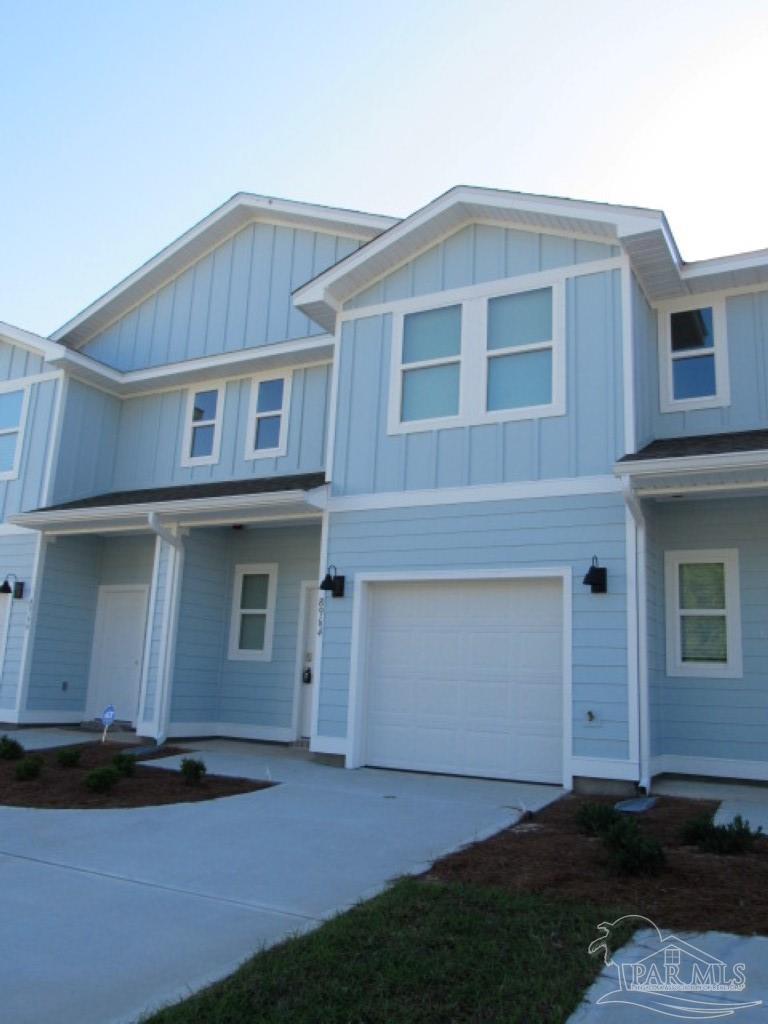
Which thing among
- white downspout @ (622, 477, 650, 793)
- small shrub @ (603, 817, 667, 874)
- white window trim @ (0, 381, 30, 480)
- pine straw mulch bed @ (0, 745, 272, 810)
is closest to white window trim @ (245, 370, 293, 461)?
white window trim @ (0, 381, 30, 480)

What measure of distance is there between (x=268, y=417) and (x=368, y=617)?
4.29 meters

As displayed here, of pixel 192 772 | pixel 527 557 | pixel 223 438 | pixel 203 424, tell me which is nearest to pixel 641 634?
pixel 527 557

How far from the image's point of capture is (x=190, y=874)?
5.34 metres

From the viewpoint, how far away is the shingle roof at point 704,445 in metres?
8.10

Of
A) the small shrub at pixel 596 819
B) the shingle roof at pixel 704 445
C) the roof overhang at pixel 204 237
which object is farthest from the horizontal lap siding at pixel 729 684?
the roof overhang at pixel 204 237

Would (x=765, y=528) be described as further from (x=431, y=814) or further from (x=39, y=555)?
(x=39, y=555)

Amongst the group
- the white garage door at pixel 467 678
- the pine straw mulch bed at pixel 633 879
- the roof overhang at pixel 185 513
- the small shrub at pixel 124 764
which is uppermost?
the roof overhang at pixel 185 513

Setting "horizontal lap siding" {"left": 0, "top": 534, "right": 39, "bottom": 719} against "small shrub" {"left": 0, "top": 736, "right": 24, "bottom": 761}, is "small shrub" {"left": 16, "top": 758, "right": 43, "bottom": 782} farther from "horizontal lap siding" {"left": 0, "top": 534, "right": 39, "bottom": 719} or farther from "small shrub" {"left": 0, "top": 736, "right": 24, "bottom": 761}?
"horizontal lap siding" {"left": 0, "top": 534, "right": 39, "bottom": 719}

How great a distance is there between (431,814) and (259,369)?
26.1ft

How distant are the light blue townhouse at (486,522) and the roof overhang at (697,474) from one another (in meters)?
0.03

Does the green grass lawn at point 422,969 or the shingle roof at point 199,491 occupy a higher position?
the shingle roof at point 199,491

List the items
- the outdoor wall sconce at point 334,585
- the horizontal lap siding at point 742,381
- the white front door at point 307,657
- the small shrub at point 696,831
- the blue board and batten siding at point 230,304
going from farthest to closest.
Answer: the blue board and batten siding at point 230,304 → the white front door at point 307,657 → the outdoor wall sconce at point 334,585 → the horizontal lap siding at point 742,381 → the small shrub at point 696,831

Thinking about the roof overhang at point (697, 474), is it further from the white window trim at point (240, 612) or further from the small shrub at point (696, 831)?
the white window trim at point (240, 612)

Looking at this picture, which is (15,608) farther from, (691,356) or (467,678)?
(691,356)
